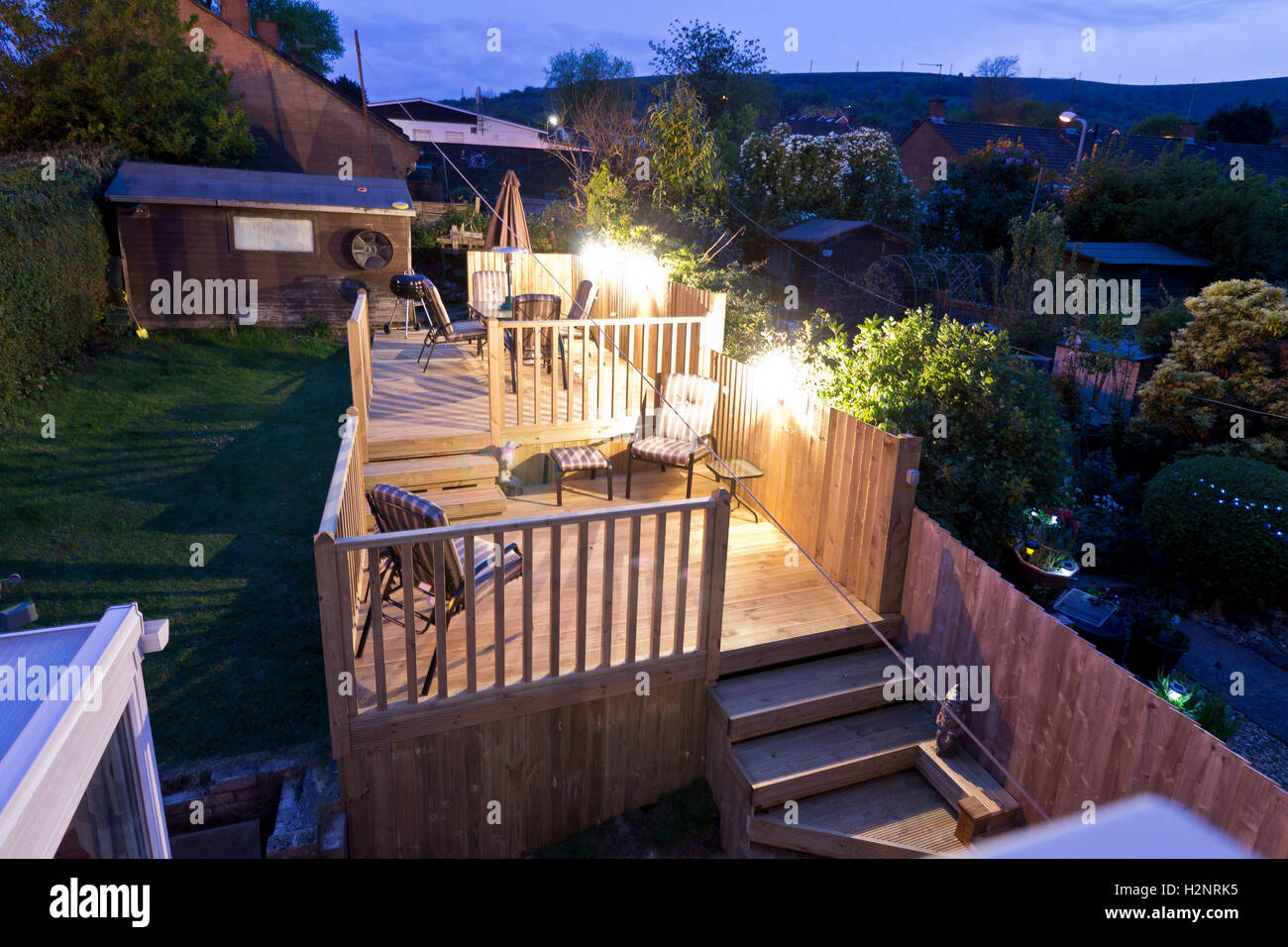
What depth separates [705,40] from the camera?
1272 inches

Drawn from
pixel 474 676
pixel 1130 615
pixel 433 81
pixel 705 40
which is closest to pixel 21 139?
pixel 474 676

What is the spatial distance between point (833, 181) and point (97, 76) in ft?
61.5

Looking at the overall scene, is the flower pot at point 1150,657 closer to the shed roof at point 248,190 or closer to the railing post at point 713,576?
the railing post at point 713,576

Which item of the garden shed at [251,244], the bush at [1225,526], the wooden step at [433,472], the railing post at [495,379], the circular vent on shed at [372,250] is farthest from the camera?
the circular vent on shed at [372,250]

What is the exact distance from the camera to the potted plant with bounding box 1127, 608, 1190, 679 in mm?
6136

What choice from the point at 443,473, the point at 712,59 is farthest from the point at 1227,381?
the point at 712,59

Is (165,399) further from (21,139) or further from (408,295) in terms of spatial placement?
(21,139)

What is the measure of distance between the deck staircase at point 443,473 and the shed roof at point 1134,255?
1705cm

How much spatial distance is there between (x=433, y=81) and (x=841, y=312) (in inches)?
6945

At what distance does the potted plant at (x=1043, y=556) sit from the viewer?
6.07m

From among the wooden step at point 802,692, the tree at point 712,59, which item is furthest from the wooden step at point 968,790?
the tree at point 712,59

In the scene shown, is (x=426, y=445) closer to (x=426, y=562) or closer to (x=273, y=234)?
(x=426, y=562)

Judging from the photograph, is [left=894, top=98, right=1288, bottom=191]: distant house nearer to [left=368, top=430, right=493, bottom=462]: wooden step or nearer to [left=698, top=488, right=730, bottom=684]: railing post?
[left=368, top=430, right=493, bottom=462]: wooden step

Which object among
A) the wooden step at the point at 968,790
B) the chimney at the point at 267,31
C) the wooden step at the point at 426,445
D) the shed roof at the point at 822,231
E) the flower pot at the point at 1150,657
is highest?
the chimney at the point at 267,31
